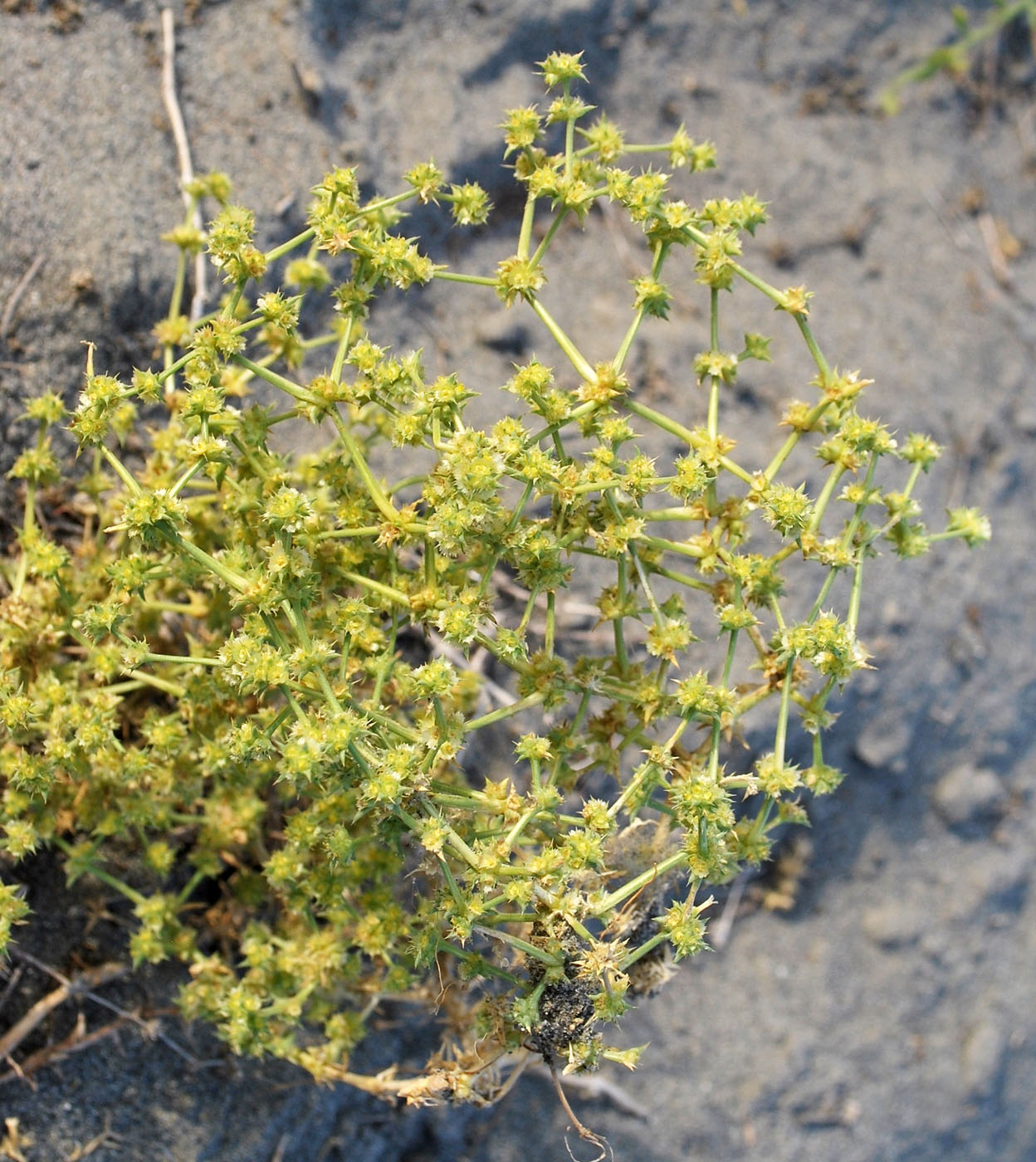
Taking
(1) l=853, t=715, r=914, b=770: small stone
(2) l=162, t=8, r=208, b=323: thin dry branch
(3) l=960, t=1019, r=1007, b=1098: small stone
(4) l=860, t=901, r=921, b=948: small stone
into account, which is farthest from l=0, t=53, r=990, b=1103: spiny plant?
(3) l=960, t=1019, r=1007, b=1098: small stone

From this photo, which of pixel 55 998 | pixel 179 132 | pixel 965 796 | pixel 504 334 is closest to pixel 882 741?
pixel 965 796

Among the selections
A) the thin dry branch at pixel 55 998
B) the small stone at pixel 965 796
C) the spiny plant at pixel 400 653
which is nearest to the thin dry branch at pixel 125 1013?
the thin dry branch at pixel 55 998

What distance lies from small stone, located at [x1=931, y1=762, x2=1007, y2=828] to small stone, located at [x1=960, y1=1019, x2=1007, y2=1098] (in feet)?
2.51

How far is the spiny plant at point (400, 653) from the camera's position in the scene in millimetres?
2297

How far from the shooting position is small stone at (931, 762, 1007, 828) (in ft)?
13.5

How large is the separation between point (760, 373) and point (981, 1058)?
104 inches

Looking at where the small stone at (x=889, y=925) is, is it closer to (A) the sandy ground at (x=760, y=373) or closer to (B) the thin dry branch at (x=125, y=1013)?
(A) the sandy ground at (x=760, y=373)

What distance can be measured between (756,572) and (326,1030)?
1531 mm

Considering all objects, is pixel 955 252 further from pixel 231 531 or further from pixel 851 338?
pixel 231 531

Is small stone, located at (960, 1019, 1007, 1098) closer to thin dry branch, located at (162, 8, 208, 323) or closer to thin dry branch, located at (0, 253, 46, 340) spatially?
thin dry branch, located at (162, 8, 208, 323)

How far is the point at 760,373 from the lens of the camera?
3.84 metres

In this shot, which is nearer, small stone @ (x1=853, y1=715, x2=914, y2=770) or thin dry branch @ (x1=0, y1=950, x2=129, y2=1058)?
thin dry branch @ (x1=0, y1=950, x2=129, y2=1058)

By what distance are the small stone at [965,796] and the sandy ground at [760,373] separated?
0.5 inches

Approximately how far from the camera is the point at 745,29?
165 inches
